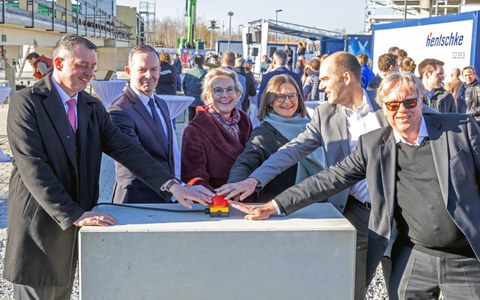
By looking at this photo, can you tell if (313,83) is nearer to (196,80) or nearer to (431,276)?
(196,80)

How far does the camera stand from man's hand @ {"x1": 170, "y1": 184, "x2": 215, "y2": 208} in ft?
9.23

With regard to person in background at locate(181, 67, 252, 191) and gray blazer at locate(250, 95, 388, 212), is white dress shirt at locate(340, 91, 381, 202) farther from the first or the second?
person in background at locate(181, 67, 252, 191)

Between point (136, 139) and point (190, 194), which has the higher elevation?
point (136, 139)

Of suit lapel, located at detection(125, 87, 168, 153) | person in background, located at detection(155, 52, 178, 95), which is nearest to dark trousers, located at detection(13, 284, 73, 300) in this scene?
suit lapel, located at detection(125, 87, 168, 153)

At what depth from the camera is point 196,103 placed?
36.9 ft

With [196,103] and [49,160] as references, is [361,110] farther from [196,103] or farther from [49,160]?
[196,103]

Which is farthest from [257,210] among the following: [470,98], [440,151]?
[470,98]

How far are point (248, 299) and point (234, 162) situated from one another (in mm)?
1187

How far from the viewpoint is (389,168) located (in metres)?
2.70

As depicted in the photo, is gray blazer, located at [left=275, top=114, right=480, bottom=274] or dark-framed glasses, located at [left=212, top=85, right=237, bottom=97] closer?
gray blazer, located at [left=275, top=114, right=480, bottom=274]

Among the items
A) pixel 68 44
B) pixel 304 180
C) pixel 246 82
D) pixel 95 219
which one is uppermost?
pixel 68 44

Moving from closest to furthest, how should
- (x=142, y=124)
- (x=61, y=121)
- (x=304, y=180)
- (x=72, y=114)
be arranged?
(x=61, y=121), (x=72, y=114), (x=304, y=180), (x=142, y=124)

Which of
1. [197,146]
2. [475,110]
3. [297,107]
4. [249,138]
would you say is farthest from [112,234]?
[475,110]

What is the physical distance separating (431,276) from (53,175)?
1.75 meters
